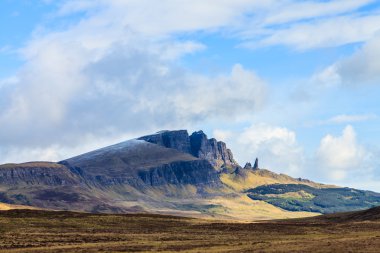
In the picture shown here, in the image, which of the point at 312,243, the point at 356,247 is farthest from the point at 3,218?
the point at 356,247

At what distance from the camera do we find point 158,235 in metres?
115

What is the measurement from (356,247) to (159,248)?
2371cm

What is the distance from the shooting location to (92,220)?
140750 millimetres

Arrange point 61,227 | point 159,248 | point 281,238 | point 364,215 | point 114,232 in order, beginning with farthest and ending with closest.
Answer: point 364,215, point 61,227, point 114,232, point 281,238, point 159,248

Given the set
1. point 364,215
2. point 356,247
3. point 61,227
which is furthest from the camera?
point 364,215

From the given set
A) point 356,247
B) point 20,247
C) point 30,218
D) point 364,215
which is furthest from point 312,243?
point 364,215

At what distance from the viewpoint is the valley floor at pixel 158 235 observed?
288 feet

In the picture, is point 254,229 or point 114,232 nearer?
point 114,232

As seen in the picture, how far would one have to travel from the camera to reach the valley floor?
288ft

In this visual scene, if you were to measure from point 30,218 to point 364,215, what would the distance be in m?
75.3

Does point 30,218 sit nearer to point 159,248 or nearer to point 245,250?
point 159,248

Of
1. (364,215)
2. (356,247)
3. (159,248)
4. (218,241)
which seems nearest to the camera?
(356,247)

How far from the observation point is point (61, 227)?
5084 inches

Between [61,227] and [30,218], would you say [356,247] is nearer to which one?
[61,227]
